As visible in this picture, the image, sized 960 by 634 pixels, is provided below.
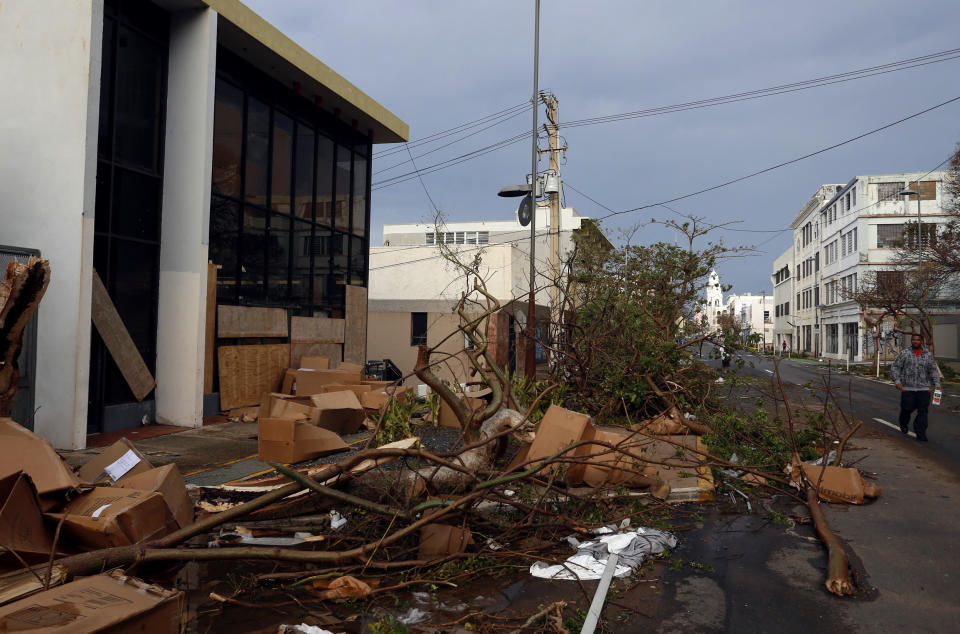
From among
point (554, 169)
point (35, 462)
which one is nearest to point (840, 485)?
point (35, 462)

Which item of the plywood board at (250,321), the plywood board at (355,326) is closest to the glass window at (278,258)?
the plywood board at (250,321)

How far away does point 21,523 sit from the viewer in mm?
3807

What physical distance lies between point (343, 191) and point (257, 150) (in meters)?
3.20

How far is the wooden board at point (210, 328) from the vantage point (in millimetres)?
11234

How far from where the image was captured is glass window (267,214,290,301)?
43.1 feet

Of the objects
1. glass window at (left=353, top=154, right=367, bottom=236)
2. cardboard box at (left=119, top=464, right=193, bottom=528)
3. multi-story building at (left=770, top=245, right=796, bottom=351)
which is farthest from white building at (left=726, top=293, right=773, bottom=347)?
cardboard box at (left=119, top=464, right=193, bottom=528)

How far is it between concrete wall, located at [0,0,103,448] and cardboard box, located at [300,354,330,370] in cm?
539

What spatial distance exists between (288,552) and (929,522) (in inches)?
224

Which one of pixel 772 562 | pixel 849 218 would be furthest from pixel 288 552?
pixel 849 218

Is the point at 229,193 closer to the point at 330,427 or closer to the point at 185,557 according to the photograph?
the point at 330,427

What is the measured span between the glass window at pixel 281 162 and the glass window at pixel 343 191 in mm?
1874

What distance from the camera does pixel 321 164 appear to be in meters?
14.9

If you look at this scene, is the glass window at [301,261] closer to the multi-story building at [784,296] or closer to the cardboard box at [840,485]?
the cardboard box at [840,485]

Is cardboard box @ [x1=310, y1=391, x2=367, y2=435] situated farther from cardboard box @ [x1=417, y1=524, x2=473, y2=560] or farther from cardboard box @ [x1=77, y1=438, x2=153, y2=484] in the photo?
cardboard box @ [x1=417, y1=524, x2=473, y2=560]
